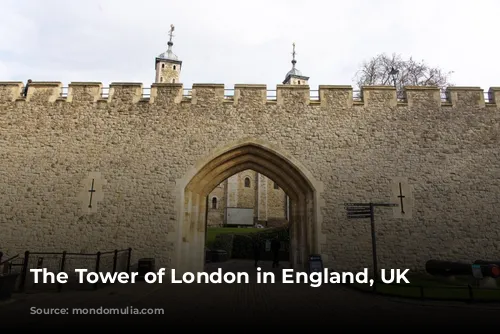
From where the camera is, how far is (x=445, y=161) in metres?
9.98

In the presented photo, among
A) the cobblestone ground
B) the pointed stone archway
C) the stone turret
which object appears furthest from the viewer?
the stone turret

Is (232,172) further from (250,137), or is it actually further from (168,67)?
(168,67)

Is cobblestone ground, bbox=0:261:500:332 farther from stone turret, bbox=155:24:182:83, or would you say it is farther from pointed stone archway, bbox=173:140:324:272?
stone turret, bbox=155:24:182:83

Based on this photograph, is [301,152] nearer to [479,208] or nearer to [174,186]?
[174,186]

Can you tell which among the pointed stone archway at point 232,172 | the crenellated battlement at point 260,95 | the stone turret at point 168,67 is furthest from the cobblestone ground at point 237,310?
the stone turret at point 168,67

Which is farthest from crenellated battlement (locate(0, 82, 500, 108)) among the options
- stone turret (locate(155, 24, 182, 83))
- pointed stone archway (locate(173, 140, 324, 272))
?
stone turret (locate(155, 24, 182, 83))

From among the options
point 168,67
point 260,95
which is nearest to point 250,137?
point 260,95

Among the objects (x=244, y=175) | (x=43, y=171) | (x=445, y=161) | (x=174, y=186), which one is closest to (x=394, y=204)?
(x=445, y=161)

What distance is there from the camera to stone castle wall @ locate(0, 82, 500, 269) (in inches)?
376

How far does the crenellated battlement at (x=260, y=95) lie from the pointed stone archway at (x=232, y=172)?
5.90 ft

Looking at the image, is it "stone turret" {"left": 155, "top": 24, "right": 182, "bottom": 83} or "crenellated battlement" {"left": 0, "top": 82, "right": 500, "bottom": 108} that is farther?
"stone turret" {"left": 155, "top": 24, "right": 182, "bottom": 83}

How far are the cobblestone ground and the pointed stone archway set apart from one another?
2914mm

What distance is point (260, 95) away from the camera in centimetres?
1056

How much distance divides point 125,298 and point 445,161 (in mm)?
9688
